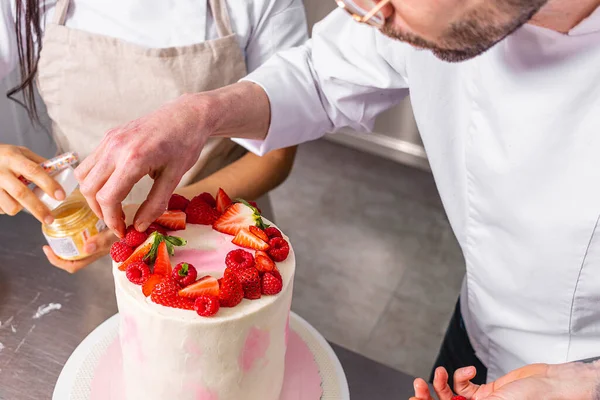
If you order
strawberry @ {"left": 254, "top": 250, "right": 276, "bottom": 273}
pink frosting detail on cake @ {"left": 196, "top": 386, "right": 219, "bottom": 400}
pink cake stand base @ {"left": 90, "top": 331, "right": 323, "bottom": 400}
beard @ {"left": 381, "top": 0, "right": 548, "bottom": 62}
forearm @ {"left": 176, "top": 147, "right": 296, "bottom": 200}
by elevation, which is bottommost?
pink cake stand base @ {"left": 90, "top": 331, "right": 323, "bottom": 400}

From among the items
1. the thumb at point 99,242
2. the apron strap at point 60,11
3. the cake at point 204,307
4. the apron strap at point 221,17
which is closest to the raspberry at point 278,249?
the cake at point 204,307

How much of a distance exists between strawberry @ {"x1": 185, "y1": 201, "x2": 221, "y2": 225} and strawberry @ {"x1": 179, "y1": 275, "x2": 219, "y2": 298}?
0.19 meters

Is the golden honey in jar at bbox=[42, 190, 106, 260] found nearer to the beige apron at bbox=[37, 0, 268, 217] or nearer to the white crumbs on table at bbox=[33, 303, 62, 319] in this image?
the white crumbs on table at bbox=[33, 303, 62, 319]

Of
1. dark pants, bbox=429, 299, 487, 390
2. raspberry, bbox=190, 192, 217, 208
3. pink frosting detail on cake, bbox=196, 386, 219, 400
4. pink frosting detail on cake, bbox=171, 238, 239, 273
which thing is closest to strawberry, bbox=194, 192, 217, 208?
raspberry, bbox=190, 192, 217, 208

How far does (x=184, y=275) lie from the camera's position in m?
0.92

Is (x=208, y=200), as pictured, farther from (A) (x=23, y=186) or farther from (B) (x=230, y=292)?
(A) (x=23, y=186)

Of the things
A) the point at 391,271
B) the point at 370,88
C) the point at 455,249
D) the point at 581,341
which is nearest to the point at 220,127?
the point at 370,88

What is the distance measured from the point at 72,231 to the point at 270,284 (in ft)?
1.55

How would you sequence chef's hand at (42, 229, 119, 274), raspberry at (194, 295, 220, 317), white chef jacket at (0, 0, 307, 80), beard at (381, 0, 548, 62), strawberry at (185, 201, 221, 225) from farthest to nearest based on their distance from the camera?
white chef jacket at (0, 0, 307, 80) → chef's hand at (42, 229, 119, 274) → strawberry at (185, 201, 221, 225) → raspberry at (194, 295, 220, 317) → beard at (381, 0, 548, 62)

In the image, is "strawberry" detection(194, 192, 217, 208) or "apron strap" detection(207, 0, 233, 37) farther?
"apron strap" detection(207, 0, 233, 37)

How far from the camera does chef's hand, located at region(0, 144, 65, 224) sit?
1182mm

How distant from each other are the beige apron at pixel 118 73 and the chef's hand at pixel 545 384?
862 mm

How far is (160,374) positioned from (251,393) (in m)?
0.15

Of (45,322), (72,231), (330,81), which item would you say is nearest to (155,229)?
(72,231)
